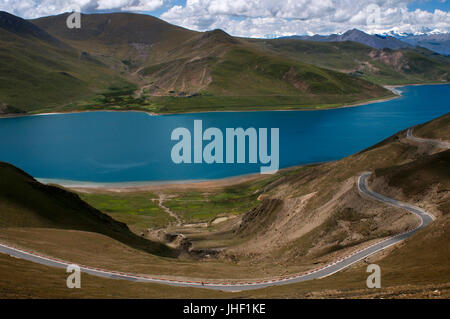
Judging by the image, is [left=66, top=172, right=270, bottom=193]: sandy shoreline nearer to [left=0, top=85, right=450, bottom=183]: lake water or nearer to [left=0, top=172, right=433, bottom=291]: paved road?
[left=0, top=85, right=450, bottom=183]: lake water

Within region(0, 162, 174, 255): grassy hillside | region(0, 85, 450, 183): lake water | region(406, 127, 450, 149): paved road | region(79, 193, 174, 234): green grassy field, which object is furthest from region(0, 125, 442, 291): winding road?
region(0, 85, 450, 183): lake water

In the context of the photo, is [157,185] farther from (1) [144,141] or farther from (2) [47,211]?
(1) [144,141]

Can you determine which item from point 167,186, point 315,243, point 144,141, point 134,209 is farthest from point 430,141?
point 144,141

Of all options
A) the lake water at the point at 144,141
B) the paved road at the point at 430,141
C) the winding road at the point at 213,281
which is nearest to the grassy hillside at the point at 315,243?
the winding road at the point at 213,281

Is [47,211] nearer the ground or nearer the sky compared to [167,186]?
nearer the ground
